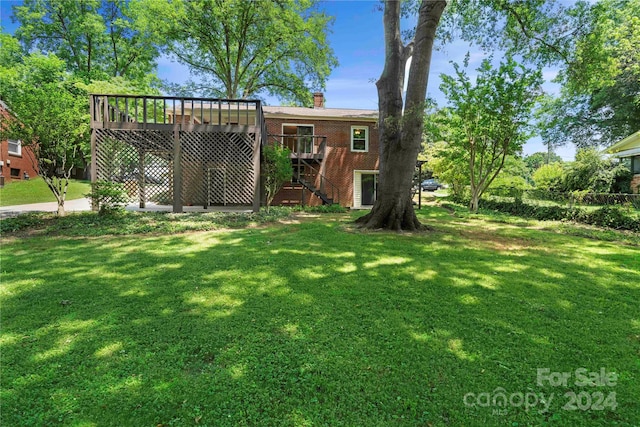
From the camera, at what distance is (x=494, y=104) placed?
40.9ft

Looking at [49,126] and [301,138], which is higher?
[301,138]

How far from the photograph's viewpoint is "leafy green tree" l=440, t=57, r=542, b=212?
12.1 m

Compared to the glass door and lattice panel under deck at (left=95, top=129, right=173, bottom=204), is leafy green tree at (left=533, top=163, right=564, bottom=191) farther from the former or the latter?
lattice panel under deck at (left=95, top=129, right=173, bottom=204)

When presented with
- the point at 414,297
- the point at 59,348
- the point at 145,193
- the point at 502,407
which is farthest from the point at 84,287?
the point at 145,193

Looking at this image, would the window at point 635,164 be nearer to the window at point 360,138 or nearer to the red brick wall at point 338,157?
the red brick wall at point 338,157

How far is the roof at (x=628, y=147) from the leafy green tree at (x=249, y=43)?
1943cm

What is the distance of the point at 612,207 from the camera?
1005 cm

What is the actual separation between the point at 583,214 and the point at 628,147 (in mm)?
14166

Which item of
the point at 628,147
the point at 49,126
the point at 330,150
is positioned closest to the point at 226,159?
the point at 49,126

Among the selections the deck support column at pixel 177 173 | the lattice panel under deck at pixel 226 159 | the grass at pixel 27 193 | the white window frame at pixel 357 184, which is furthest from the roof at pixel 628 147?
the grass at pixel 27 193

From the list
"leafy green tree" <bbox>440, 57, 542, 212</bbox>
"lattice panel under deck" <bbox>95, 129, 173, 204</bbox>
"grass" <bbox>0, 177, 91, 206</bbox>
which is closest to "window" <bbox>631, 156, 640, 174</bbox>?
"leafy green tree" <bbox>440, 57, 542, 212</bbox>

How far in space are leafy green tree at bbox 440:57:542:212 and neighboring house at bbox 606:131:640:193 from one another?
11.7 metres

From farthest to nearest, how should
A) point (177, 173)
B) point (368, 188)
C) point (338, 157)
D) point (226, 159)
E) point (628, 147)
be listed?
1. point (628, 147)
2. point (368, 188)
3. point (338, 157)
4. point (226, 159)
5. point (177, 173)

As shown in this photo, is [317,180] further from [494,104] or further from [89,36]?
[89,36]
